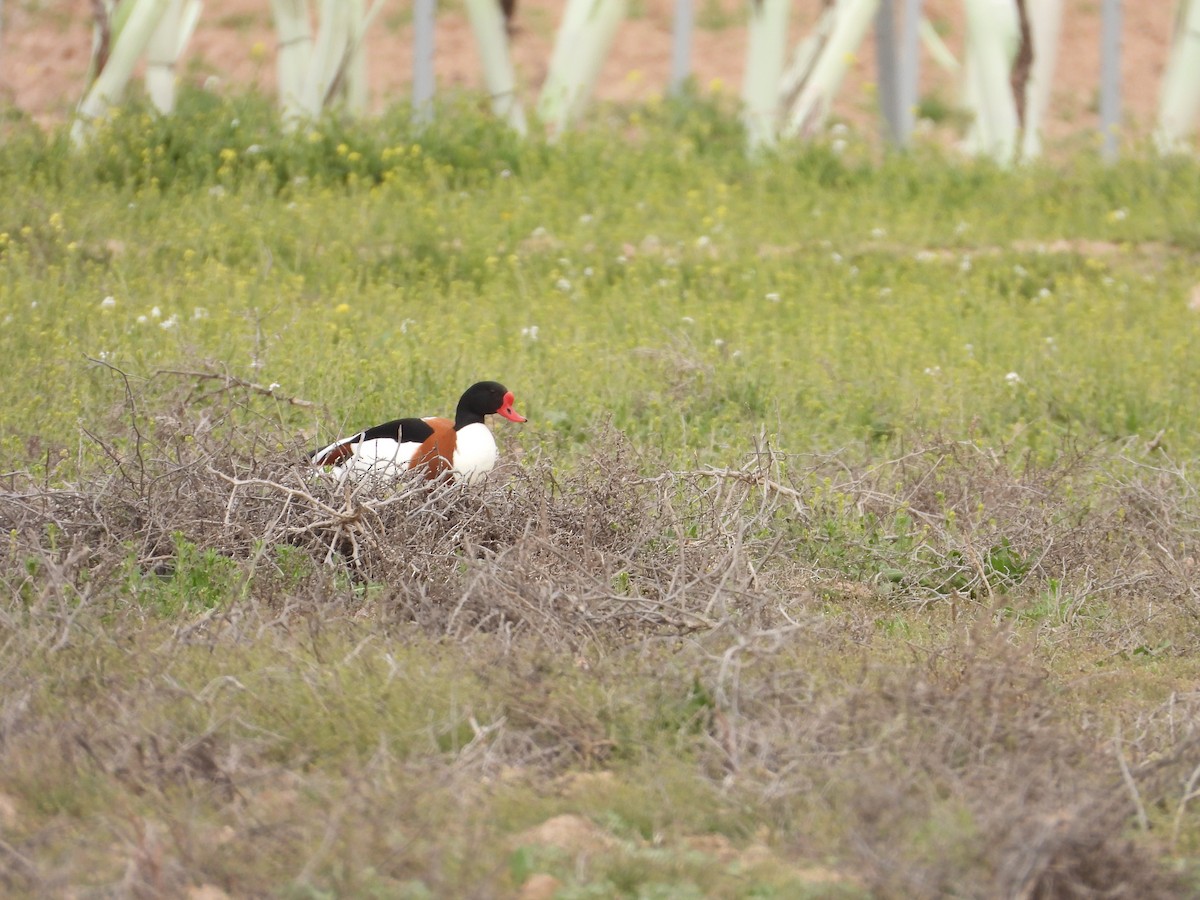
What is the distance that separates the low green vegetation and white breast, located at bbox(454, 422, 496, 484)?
0.09m

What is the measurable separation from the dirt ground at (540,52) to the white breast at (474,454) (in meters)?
11.4

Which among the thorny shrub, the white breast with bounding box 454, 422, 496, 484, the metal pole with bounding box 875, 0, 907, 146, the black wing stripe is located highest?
the metal pole with bounding box 875, 0, 907, 146

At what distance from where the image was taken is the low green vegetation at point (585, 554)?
3047 mm

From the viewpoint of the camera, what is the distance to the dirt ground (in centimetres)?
1719

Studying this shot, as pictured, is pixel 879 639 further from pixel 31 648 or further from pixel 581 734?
pixel 31 648

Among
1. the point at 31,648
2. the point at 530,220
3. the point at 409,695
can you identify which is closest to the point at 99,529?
the point at 31,648

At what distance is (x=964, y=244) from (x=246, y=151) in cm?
447

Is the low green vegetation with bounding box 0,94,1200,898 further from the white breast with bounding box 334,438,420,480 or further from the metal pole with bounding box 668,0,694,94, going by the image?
the metal pole with bounding box 668,0,694,94

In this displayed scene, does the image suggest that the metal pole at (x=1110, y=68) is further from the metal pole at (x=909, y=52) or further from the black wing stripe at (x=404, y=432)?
the black wing stripe at (x=404, y=432)

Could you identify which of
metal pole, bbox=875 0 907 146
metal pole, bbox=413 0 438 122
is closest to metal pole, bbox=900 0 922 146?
metal pole, bbox=875 0 907 146

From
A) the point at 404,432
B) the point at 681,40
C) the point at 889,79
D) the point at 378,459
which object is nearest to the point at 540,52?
the point at 681,40

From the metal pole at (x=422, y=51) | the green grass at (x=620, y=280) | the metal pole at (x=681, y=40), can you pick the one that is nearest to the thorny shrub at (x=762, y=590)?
the green grass at (x=620, y=280)

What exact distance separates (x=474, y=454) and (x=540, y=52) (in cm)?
1454

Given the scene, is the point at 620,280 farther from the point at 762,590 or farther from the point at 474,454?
the point at 762,590
